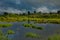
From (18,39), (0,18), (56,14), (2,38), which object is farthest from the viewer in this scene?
(56,14)

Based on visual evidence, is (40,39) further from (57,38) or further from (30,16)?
(30,16)

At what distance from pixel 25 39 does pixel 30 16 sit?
36892 mm

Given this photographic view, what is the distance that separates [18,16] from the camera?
171ft

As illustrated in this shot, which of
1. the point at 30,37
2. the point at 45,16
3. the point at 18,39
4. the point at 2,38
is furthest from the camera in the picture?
the point at 45,16

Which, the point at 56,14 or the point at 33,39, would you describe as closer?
the point at 33,39

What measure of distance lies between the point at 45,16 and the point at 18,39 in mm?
37185

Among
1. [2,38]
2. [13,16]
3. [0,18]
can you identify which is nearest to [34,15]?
[13,16]

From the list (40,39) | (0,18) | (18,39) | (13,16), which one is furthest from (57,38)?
(13,16)

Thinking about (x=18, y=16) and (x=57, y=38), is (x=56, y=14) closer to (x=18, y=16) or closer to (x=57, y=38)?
(x=18, y=16)

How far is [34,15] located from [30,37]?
37.4 metres

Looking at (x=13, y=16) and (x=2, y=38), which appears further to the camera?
(x=13, y=16)

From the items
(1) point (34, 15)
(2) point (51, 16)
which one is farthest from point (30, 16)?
(2) point (51, 16)

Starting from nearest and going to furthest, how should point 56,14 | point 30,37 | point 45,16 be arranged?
point 30,37, point 45,16, point 56,14

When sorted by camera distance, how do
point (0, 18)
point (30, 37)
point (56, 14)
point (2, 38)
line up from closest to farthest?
1. point (2, 38)
2. point (30, 37)
3. point (0, 18)
4. point (56, 14)
